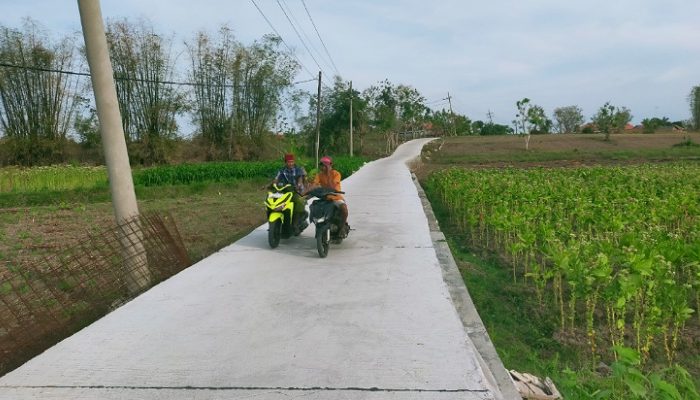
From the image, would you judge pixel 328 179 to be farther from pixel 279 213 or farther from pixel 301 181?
pixel 279 213

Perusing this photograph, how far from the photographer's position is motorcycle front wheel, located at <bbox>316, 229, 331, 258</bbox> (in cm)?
639

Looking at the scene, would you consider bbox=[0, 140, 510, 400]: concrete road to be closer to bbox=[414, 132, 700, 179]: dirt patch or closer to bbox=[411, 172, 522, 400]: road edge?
bbox=[411, 172, 522, 400]: road edge

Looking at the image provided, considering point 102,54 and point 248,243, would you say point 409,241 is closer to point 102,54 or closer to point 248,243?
point 248,243

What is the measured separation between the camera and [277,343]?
370 cm

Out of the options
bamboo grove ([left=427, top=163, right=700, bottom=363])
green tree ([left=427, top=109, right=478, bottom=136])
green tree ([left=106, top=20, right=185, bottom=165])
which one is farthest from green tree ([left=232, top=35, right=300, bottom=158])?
green tree ([left=427, top=109, right=478, bottom=136])

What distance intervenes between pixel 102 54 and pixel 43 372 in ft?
10.4

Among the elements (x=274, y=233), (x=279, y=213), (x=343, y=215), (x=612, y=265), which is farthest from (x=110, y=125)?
(x=612, y=265)

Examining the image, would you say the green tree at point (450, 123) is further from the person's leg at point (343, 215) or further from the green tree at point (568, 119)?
the person's leg at point (343, 215)

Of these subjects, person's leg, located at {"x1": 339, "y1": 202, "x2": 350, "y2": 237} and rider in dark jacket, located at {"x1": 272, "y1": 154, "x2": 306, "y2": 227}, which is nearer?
person's leg, located at {"x1": 339, "y1": 202, "x2": 350, "y2": 237}

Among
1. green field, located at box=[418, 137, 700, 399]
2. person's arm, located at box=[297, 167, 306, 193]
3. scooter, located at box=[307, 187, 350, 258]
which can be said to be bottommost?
green field, located at box=[418, 137, 700, 399]

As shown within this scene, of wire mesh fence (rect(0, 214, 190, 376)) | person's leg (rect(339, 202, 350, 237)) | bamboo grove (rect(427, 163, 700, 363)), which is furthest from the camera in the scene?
person's leg (rect(339, 202, 350, 237))

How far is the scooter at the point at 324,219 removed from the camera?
6.44 meters

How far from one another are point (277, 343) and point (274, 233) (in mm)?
3391

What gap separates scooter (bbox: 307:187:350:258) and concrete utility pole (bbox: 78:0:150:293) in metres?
1.93
